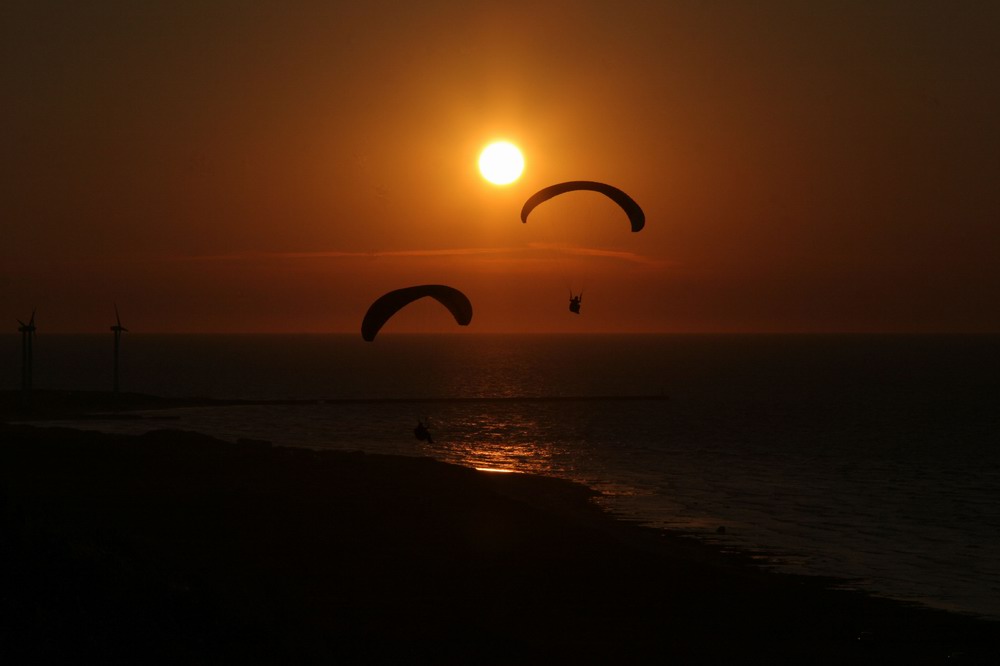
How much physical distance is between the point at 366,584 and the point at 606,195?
50.5 feet

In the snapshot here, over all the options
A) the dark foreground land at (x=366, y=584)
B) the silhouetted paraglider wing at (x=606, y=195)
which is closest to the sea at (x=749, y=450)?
the dark foreground land at (x=366, y=584)

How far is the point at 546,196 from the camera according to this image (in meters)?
33.9

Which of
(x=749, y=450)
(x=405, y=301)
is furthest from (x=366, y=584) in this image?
(x=749, y=450)

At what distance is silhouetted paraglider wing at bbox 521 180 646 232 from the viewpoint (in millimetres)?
33531

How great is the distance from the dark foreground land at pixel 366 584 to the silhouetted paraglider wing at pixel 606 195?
10.8 meters

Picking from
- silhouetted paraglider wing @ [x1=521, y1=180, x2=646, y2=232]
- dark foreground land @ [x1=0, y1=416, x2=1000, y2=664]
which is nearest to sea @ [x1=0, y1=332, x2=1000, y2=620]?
dark foreground land @ [x1=0, y1=416, x2=1000, y2=664]

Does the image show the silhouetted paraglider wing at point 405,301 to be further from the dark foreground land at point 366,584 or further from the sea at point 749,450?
the sea at point 749,450

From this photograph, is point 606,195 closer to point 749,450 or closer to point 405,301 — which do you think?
point 405,301

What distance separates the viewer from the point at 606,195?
3391cm

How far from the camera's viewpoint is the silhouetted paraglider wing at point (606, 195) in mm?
33531

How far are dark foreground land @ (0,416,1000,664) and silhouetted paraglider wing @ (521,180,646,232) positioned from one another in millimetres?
10836

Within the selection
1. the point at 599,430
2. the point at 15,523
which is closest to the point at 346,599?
the point at 15,523

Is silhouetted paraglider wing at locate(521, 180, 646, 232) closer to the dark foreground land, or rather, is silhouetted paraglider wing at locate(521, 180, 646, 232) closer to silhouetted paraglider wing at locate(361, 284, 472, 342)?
silhouetted paraglider wing at locate(361, 284, 472, 342)

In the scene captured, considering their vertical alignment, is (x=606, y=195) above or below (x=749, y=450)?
above
